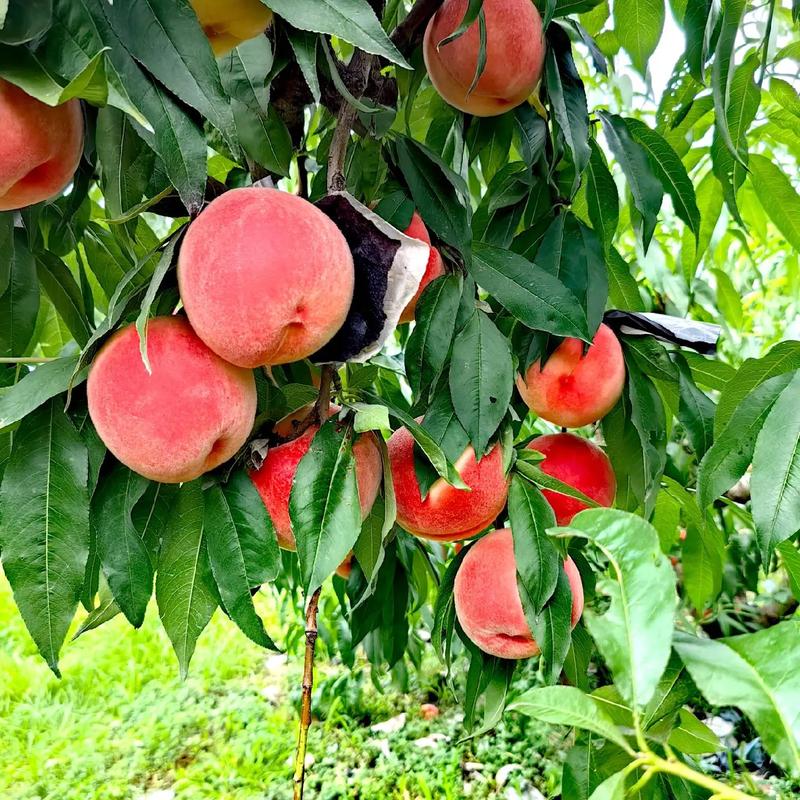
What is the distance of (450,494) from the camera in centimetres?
75

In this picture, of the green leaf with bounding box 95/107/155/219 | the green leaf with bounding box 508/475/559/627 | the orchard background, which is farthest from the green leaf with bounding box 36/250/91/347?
the green leaf with bounding box 508/475/559/627

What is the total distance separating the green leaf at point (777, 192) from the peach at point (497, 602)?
0.54m

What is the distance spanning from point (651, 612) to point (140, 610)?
422 mm

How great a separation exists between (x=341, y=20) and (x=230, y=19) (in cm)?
13

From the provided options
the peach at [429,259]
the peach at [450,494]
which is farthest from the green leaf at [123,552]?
the peach at [429,259]

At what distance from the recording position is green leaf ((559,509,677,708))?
0.40 metres

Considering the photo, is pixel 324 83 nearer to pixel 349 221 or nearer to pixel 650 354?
pixel 349 221

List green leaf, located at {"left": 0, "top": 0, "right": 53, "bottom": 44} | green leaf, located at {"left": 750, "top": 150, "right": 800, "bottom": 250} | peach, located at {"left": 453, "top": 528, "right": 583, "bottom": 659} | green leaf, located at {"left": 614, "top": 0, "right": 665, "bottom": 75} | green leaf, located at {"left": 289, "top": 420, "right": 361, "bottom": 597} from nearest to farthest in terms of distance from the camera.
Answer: green leaf, located at {"left": 0, "top": 0, "right": 53, "bottom": 44}
green leaf, located at {"left": 289, "top": 420, "right": 361, "bottom": 597}
peach, located at {"left": 453, "top": 528, "right": 583, "bottom": 659}
green leaf, located at {"left": 614, "top": 0, "right": 665, "bottom": 75}
green leaf, located at {"left": 750, "top": 150, "right": 800, "bottom": 250}

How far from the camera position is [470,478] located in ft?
2.49

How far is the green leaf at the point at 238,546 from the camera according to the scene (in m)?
0.66

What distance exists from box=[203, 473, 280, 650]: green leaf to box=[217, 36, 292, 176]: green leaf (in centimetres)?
28

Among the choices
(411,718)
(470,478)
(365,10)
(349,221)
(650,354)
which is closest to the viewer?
(365,10)

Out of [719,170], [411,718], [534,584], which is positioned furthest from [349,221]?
[411,718]

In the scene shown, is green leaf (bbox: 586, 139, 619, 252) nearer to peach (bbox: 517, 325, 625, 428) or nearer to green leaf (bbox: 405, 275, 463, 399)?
peach (bbox: 517, 325, 625, 428)
